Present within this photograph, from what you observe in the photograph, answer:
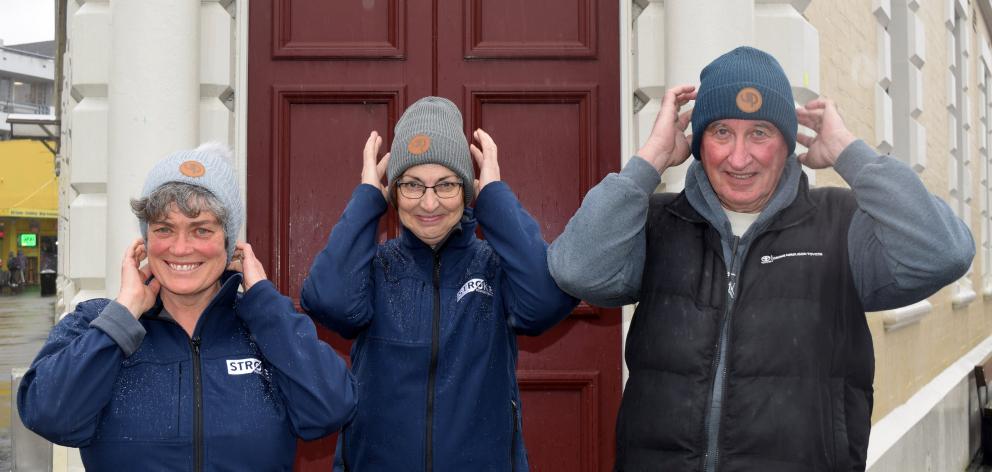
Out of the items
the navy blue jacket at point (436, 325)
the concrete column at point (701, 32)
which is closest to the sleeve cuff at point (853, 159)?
the navy blue jacket at point (436, 325)

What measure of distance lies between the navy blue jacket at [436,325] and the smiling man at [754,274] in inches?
9.0

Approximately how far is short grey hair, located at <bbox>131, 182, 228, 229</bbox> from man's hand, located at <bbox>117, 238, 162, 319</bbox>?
9 centimetres

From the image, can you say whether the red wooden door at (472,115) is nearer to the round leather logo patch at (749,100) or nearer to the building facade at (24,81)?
the round leather logo patch at (749,100)

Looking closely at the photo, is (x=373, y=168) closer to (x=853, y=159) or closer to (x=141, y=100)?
(x=853, y=159)

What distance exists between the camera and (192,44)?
11.6ft

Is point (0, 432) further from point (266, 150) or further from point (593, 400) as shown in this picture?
point (593, 400)

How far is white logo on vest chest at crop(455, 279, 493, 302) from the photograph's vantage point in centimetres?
239

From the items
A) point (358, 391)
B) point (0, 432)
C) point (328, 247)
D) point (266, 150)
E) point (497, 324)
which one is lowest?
point (0, 432)

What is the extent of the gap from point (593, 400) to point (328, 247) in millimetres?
1780

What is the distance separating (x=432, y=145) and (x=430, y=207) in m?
0.17

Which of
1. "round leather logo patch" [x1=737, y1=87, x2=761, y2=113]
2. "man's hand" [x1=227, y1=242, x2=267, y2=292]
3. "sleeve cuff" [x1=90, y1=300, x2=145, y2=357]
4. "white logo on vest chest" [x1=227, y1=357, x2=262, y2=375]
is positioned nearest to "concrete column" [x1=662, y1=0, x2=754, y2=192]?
"round leather logo patch" [x1=737, y1=87, x2=761, y2=113]

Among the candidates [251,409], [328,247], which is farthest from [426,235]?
[251,409]

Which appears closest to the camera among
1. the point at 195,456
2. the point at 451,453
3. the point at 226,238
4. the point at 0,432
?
the point at 195,456

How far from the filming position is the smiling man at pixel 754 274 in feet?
6.50
